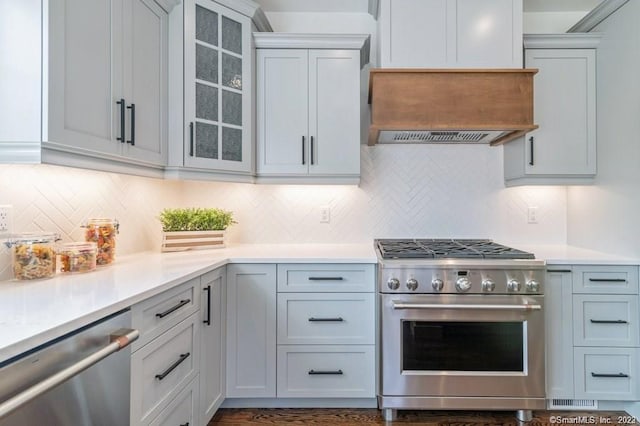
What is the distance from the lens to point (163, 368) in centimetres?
132

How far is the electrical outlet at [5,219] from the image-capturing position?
1338mm

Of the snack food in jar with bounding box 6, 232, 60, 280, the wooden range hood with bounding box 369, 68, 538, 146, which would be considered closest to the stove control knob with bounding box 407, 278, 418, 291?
the wooden range hood with bounding box 369, 68, 538, 146

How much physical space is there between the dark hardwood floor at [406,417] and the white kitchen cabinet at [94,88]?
1.52 m

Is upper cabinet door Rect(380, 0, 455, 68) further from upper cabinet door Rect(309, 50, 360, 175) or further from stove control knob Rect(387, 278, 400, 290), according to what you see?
stove control knob Rect(387, 278, 400, 290)

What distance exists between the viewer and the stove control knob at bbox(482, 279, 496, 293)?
1840 millimetres

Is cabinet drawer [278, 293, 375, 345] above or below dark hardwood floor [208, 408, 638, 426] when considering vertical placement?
above

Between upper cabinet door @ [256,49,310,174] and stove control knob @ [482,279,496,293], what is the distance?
1.31 m

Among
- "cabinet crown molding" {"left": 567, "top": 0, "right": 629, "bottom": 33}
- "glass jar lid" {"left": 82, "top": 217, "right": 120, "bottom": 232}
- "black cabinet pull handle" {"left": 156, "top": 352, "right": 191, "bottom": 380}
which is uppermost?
"cabinet crown molding" {"left": 567, "top": 0, "right": 629, "bottom": 33}

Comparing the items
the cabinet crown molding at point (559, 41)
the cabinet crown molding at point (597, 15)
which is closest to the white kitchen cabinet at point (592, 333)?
the cabinet crown molding at point (559, 41)

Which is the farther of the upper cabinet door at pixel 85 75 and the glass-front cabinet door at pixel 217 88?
the glass-front cabinet door at pixel 217 88

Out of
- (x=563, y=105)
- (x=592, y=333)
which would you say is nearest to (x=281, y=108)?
(x=563, y=105)

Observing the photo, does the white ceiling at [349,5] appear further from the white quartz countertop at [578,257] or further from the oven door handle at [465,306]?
the oven door handle at [465,306]

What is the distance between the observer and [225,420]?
1948 millimetres

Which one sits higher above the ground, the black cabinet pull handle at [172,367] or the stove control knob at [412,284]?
the stove control knob at [412,284]
